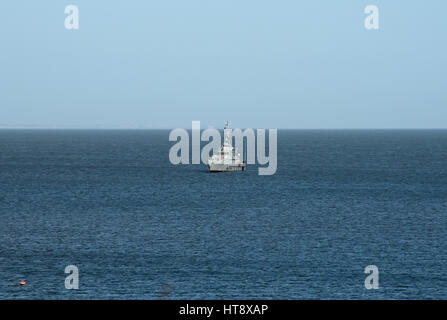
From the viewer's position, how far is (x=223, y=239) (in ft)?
247

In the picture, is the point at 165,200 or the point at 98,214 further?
the point at 165,200

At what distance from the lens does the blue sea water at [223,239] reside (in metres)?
54.1

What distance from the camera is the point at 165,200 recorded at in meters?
114

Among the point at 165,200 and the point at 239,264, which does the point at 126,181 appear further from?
the point at 239,264

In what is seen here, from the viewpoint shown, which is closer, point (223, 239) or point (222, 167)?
point (223, 239)

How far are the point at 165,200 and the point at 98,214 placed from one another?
771 inches

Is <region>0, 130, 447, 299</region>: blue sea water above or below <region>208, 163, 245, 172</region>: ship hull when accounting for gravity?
below

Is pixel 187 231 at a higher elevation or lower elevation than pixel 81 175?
lower

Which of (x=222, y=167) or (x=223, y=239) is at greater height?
(x=222, y=167)

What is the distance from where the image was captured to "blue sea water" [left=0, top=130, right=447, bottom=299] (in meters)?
54.1

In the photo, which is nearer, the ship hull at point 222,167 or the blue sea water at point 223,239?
the blue sea water at point 223,239

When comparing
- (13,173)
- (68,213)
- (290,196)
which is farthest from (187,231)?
(13,173)

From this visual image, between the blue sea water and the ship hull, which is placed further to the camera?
the ship hull
